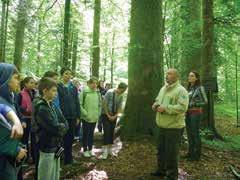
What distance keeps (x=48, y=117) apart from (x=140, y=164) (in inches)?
134

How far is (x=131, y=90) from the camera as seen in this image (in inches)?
371

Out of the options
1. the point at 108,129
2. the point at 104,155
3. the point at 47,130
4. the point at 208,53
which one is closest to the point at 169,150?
the point at 104,155

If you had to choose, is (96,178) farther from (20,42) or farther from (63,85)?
(20,42)

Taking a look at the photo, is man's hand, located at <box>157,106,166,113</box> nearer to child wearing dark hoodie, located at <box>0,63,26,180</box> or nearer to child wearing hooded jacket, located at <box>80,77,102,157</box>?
child wearing hooded jacket, located at <box>80,77,102,157</box>

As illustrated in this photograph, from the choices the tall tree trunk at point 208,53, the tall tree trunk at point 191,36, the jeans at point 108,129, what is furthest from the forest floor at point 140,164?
the tall tree trunk at point 191,36

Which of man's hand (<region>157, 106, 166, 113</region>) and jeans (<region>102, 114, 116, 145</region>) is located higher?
man's hand (<region>157, 106, 166, 113</region>)

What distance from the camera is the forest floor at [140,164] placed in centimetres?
668

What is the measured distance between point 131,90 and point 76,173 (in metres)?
3.45

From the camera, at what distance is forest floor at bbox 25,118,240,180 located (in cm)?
668

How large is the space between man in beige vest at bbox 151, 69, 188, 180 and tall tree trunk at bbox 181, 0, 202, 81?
6.89m

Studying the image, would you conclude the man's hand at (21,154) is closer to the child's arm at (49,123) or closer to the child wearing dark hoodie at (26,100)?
the child's arm at (49,123)

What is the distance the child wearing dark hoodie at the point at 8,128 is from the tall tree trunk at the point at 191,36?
10.5 meters

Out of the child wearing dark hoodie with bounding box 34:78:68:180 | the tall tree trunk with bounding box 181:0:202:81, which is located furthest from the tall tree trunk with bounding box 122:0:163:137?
the child wearing dark hoodie with bounding box 34:78:68:180

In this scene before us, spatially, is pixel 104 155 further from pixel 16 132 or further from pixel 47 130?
pixel 16 132
